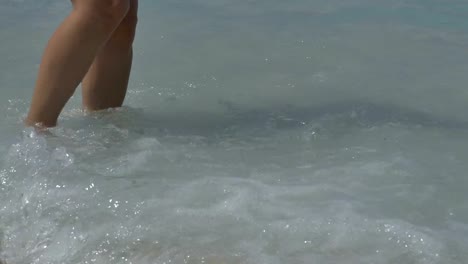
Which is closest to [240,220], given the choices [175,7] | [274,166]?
[274,166]

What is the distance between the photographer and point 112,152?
8.22 feet

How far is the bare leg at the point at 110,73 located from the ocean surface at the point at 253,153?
0.22 feet

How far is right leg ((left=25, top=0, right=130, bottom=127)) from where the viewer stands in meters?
2.54

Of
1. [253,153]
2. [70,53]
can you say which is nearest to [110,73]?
[70,53]

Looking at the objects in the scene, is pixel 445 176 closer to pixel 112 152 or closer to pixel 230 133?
pixel 230 133

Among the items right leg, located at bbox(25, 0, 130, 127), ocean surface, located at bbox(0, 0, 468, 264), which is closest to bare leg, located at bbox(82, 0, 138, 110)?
ocean surface, located at bbox(0, 0, 468, 264)

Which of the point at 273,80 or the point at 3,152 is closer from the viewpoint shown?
the point at 3,152

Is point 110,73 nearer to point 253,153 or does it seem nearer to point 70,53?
point 70,53

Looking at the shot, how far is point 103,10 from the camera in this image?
99.7 inches

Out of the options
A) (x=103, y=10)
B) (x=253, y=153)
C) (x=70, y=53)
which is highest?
(x=103, y=10)

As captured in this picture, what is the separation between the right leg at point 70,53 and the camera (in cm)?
254

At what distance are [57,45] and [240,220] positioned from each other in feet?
2.84

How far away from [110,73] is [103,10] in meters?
0.46

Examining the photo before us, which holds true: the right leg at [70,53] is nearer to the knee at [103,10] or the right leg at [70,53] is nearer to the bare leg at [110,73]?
the knee at [103,10]
